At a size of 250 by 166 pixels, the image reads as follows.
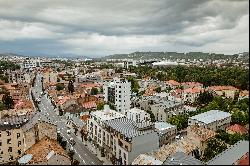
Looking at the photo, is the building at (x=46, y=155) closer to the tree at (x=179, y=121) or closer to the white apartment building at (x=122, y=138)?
the white apartment building at (x=122, y=138)

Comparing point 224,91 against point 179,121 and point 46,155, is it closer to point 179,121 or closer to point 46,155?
point 179,121

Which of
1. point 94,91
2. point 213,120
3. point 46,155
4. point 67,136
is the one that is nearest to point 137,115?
point 213,120

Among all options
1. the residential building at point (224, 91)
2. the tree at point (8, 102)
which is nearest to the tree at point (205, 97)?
the residential building at point (224, 91)

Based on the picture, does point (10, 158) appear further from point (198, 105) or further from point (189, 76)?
point (189, 76)

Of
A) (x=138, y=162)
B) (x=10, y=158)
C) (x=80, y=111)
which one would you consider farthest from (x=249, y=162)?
(x=80, y=111)

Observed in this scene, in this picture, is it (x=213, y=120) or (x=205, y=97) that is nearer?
(x=213, y=120)
